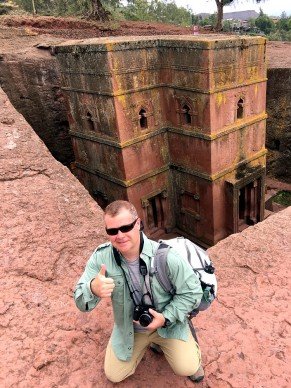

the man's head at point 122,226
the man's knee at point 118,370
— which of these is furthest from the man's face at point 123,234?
the man's knee at point 118,370

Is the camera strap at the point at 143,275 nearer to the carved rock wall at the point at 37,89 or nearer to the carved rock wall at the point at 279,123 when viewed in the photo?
the carved rock wall at the point at 37,89

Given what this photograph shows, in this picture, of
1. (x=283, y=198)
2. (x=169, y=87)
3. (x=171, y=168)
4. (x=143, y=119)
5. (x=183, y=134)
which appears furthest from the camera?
(x=283, y=198)

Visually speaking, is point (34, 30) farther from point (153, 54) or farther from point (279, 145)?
point (279, 145)

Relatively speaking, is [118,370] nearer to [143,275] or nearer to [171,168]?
[143,275]

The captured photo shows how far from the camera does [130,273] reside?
7.64 ft

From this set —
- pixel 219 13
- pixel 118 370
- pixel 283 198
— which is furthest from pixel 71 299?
pixel 219 13

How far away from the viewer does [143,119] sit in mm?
9344

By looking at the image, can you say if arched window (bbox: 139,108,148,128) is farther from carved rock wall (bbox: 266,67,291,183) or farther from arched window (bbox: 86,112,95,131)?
carved rock wall (bbox: 266,67,291,183)

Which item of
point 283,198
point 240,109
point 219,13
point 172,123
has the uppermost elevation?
point 219,13

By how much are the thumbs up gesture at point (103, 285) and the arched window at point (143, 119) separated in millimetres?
7456

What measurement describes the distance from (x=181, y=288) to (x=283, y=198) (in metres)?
12.9

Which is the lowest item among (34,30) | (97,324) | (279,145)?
(279,145)

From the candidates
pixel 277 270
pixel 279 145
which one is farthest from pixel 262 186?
pixel 277 270

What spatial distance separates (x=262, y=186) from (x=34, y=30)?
1117cm
